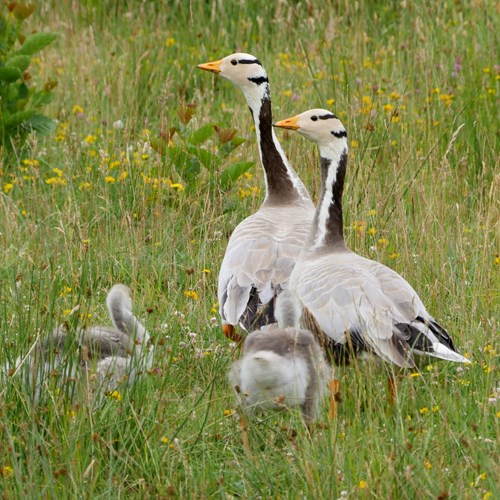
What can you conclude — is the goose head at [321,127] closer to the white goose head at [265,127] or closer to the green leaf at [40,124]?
the white goose head at [265,127]

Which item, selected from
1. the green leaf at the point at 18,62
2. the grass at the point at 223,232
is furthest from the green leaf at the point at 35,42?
the grass at the point at 223,232

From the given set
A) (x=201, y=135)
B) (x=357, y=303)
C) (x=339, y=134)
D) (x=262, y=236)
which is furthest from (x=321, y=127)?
(x=201, y=135)

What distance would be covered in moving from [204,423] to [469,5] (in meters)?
6.47

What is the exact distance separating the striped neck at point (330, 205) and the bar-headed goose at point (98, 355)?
1.05 meters

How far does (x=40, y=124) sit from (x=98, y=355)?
3497 mm

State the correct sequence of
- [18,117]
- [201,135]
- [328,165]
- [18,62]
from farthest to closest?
[18,117], [18,62], [201,135], [328,165]

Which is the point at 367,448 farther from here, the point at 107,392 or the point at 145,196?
the point at 145,196

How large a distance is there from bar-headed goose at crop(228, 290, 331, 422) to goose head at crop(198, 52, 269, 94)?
2683mm

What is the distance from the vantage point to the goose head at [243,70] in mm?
7012

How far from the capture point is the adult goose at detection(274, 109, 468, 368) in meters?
4.74

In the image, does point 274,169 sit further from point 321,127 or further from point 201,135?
point 321,127

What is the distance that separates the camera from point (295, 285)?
536 centimetres

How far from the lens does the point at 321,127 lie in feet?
19.2

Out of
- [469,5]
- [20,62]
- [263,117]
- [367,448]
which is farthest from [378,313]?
[469,5]
